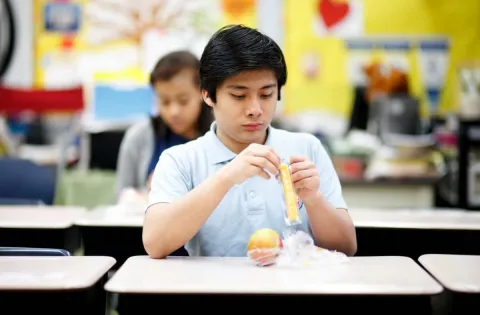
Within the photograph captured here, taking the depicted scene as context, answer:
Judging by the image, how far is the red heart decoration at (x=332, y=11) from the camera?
19.9 feet

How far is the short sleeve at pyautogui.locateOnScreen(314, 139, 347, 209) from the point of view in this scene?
1.58 metres

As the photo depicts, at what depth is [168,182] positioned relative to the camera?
1514mm

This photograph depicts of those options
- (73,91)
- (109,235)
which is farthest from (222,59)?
(73,91)

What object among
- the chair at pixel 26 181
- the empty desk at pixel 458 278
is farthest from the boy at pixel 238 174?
the chair at pixel 26 181

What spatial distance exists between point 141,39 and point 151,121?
3557 mm

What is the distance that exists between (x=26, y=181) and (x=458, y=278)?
2015 mm

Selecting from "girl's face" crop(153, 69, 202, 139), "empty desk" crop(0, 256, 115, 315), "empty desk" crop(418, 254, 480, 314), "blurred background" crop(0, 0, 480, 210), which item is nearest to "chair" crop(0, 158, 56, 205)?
"girl's face" crop(153, 69, 202, 139)

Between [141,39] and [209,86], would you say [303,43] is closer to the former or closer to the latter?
[141,39]

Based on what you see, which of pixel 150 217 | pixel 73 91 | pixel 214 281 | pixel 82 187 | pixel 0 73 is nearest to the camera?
pixel 214 281

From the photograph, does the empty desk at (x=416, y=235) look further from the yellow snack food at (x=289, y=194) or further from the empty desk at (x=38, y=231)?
the empty desk at (x=38, y=231)

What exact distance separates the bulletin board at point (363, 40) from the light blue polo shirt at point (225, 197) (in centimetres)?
451

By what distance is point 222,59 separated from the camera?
1456 millimetres

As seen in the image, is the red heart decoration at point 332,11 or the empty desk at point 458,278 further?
the red heart decoration at point 332,11

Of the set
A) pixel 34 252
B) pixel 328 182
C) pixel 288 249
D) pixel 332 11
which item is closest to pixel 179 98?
pixel 328 182
